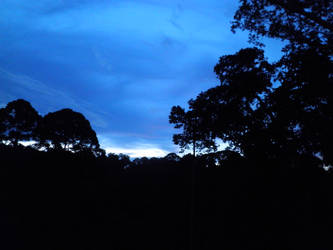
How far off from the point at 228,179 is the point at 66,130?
26.9 meters

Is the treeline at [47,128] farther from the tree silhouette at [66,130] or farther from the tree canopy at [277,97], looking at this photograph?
the tree canopy at [277,97]

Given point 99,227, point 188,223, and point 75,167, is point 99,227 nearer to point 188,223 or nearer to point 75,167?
point 75,167

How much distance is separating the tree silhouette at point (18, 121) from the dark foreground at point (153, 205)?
21.1 meters

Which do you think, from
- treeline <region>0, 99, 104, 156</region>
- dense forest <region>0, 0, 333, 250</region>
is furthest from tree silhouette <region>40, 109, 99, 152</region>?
dense forest <region>0, 0, 333, 250</region>

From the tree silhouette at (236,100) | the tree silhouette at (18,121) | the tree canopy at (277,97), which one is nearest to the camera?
the tree canopy at (277,97)

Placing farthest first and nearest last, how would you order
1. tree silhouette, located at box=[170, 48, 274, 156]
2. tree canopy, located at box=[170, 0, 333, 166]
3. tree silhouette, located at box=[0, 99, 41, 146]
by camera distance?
tree silhouette, located at box=[0, 99, 41, 146], tree silhouette, located at box=[170, 48, 274, 156], tree canopy, located at box=[170, 0, 333, 166]

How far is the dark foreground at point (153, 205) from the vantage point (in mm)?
9117

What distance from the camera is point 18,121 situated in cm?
2777

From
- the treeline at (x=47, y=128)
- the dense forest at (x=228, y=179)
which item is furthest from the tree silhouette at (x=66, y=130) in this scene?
the dense forest at (x=228, y=179)

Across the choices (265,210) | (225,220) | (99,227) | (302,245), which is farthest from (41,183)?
(302,245)

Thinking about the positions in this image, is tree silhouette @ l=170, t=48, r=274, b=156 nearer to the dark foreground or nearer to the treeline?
the dark foreground

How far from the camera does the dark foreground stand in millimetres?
9117

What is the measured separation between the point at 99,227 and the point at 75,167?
3875 millimetres

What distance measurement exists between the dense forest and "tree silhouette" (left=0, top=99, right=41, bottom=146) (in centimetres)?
2074
